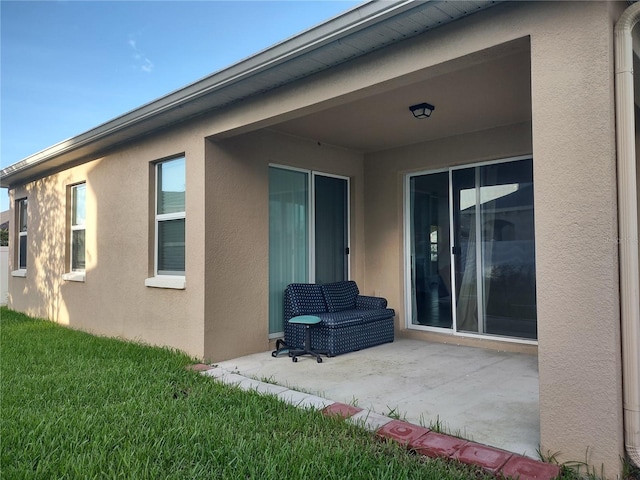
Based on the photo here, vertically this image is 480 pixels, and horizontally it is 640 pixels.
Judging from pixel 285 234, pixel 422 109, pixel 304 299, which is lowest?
pixel 304 299

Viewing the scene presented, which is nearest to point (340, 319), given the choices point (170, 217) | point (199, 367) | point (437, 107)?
point (199, 367)

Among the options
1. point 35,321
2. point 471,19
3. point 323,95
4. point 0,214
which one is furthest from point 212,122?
point 0,214

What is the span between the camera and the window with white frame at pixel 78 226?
8.03 meters

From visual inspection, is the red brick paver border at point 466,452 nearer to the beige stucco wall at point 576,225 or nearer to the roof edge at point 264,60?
the beige stucco wall at point 576,225

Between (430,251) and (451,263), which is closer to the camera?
(451,263)

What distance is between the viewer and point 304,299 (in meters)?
6.05

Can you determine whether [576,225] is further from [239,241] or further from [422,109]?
[239,241]

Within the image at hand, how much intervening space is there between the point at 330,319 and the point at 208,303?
1482 millimetres

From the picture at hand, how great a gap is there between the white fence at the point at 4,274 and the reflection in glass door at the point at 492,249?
1069 centimetres

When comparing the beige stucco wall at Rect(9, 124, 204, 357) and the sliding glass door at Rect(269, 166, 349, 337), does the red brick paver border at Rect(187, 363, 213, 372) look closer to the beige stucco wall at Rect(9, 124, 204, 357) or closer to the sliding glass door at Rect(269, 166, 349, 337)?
the beige stucco wall at Rect(9, 124, 204, 357)

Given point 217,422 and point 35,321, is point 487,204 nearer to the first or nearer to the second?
point 217,422

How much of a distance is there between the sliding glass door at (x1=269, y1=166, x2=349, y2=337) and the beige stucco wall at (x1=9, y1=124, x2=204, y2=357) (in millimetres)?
1119

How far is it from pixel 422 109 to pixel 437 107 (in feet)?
0.72

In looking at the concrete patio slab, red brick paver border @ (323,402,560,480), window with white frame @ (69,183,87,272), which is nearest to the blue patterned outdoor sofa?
the concrete patio slab
